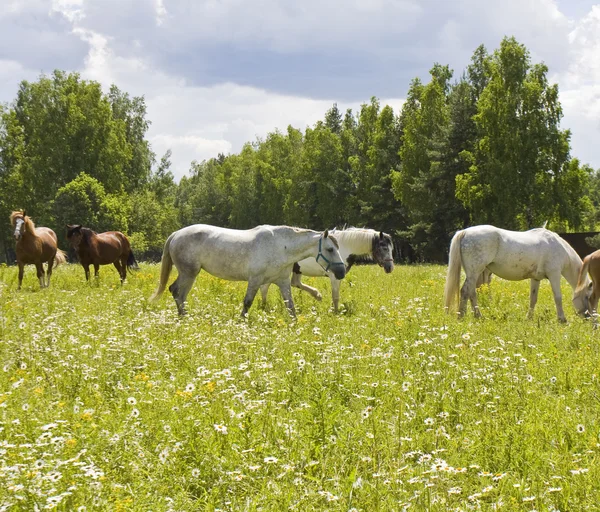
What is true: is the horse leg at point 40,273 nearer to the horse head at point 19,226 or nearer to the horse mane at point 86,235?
the horse head at point 19,226

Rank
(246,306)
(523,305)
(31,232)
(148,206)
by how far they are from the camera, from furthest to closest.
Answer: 1. (148,206)
2. (31,232)
3. (523,305)
4. (246,306)

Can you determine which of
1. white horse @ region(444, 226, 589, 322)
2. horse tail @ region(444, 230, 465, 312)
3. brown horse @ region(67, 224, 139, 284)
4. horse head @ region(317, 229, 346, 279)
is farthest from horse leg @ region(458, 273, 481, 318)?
brown horse @ region(67, 224, 139, 284)

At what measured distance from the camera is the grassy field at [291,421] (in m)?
3.62

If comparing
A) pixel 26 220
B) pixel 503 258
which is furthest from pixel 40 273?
pixel 503 258

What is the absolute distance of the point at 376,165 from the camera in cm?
5462

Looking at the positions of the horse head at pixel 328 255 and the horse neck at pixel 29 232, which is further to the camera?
the horse neck at pixel 29 232

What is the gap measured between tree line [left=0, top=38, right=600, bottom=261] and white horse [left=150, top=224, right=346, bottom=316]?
97.2 ft

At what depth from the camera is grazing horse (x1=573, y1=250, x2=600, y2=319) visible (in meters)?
10.9

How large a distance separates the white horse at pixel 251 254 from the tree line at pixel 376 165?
29.6 metres

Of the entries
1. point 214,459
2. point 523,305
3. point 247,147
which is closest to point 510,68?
point 523,305

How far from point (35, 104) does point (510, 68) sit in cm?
4009

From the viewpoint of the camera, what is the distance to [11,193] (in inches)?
2127

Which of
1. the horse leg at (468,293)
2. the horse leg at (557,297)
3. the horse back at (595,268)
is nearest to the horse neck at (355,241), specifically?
the horse leg at (468,293)

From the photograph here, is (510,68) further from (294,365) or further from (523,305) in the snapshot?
(294,365)
